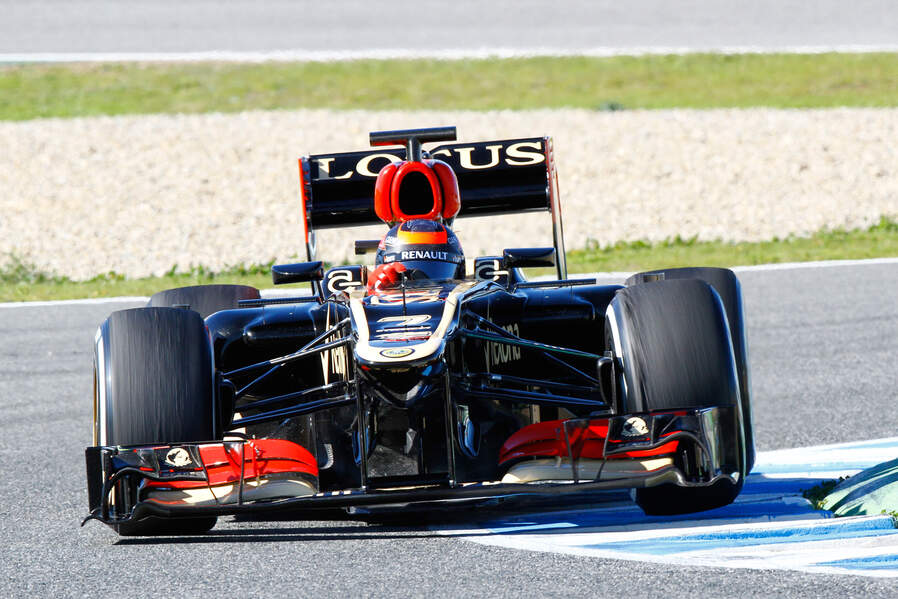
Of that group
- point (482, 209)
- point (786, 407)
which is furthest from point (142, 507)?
point (786, 407)

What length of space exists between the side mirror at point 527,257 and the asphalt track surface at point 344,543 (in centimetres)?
160

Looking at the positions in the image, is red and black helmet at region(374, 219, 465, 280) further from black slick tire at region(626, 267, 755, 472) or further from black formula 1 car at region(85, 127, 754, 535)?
black slick tire at region(626, 267, 755, 472)

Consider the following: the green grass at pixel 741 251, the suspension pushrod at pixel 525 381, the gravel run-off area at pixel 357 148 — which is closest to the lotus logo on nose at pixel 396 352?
the suspension pushrod at pixel 525 381

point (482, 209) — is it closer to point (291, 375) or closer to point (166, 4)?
point (291, 375)

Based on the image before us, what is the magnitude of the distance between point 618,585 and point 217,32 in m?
21.8

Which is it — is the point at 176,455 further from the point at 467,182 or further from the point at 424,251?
the point at 467,182

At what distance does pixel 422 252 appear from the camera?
7.15 meters

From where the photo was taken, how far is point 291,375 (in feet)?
22.3

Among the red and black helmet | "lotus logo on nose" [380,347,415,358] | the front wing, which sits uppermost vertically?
the red and black helmet

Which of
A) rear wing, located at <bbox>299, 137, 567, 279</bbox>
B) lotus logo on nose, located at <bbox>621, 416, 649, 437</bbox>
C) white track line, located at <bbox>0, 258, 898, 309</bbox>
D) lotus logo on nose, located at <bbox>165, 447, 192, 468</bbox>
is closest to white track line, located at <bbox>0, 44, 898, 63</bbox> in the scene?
white track line, located at <bbox>0, 258, 898, 309</bbox>

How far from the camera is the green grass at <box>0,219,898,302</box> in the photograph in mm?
14492

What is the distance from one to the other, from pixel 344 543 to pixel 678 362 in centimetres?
150

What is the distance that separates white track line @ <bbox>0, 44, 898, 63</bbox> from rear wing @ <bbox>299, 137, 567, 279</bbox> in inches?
619

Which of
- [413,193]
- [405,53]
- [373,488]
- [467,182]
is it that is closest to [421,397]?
[373,488]
